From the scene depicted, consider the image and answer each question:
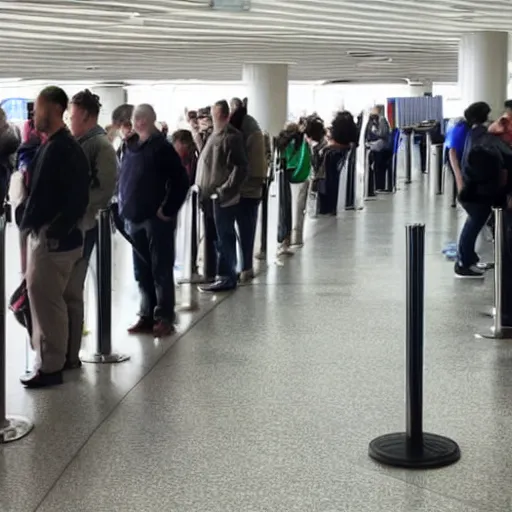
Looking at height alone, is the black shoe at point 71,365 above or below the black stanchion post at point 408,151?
below

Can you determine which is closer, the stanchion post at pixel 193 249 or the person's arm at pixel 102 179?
the person's arm at pixel 102 179

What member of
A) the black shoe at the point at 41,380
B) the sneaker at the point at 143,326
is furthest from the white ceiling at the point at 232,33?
the black shoe at the point at 41,380

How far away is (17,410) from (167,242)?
2360 millimetres

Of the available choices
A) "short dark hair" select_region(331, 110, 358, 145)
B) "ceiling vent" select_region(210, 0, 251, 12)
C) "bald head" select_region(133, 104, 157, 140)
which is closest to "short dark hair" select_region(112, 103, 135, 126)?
"bald head" select_region(133, 104, 157, 140)

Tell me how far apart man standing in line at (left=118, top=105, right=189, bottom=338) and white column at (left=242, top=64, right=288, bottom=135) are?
17801 mm

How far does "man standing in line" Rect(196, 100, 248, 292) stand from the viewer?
9797mm

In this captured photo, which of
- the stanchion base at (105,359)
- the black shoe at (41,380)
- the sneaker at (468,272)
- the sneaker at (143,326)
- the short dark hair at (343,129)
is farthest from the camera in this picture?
the short dark hair at (343,129)

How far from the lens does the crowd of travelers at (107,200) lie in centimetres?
647

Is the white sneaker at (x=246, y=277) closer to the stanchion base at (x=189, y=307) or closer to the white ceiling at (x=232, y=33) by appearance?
the stanchion base at (x=189, y=307)

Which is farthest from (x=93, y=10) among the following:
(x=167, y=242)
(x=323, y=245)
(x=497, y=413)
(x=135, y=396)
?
(x=497, y=413)

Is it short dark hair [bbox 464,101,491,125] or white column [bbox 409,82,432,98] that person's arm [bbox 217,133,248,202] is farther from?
white column [bbox 409,82,432,98]

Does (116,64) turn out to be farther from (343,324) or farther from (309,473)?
(309,473)

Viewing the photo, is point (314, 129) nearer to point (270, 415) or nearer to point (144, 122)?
point (144, 122)

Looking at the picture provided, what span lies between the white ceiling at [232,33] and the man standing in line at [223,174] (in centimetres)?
477
